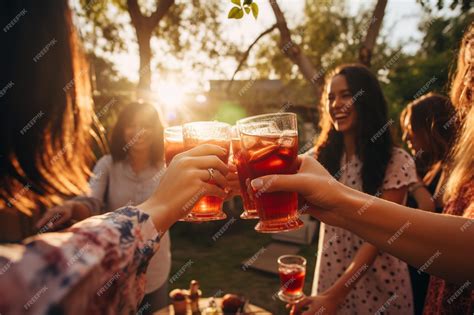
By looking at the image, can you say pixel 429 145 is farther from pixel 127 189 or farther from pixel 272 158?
pixel 127 189

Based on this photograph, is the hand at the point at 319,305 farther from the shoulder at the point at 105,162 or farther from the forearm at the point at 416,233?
the shoulder at the point at 105,162

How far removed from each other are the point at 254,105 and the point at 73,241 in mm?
14127

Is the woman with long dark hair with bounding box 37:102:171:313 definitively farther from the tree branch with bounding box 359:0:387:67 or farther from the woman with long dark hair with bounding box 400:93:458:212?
the tree branch with bounding box 359:0:387:67

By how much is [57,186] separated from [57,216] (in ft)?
1.91

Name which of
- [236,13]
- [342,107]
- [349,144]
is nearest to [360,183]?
[349,144]

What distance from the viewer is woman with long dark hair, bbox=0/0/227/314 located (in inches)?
27.3

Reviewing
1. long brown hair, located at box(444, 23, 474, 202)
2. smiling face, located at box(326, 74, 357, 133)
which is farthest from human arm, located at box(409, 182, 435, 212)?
long brown hair, located at box(444, 23, 474, 202)

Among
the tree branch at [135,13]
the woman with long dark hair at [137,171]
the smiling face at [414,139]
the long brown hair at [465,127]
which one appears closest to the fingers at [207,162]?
the long brown hair at [465,127]

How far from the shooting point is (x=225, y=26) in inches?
517

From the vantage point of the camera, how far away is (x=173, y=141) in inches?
67.1

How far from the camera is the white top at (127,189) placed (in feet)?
10.7

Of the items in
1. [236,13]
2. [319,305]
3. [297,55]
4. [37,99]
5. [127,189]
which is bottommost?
[319,305]

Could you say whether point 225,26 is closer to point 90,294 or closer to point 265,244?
point 265,244

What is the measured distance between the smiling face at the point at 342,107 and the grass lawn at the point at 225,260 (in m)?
4.22
